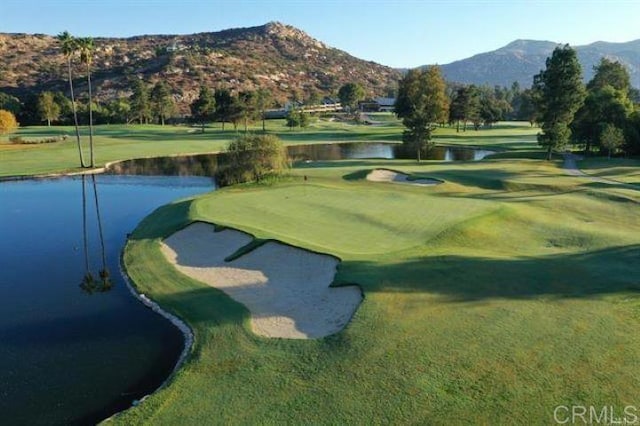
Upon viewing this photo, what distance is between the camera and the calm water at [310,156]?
69688 millimetres

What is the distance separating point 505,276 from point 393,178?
31486 mm

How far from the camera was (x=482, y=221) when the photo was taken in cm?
3228

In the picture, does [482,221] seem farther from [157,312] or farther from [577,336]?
[157,312]

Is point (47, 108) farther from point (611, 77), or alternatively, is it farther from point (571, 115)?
point (611, 77)

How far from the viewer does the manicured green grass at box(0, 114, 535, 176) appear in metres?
72.1

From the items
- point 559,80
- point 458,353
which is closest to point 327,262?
Result: point 458,353

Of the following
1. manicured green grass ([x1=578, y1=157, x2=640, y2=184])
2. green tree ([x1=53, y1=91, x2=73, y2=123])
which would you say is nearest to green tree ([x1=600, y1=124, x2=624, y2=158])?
manicured green grass ([x1=578, y1=157, x2=640, y2=184])

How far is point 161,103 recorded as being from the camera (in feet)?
477

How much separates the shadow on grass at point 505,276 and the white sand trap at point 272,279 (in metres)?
1.43

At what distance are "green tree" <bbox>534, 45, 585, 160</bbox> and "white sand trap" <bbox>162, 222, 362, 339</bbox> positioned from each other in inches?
2079

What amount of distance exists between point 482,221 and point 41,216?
3497 centimetres

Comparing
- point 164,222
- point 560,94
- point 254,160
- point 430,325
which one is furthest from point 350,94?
point 430,325

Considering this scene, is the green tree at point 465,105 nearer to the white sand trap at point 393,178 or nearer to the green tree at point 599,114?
the green tree at point 599,114

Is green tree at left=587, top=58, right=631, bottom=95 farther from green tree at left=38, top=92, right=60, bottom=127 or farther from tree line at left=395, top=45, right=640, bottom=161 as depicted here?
green tree at left=38, top=92, right=60, bottom=127
